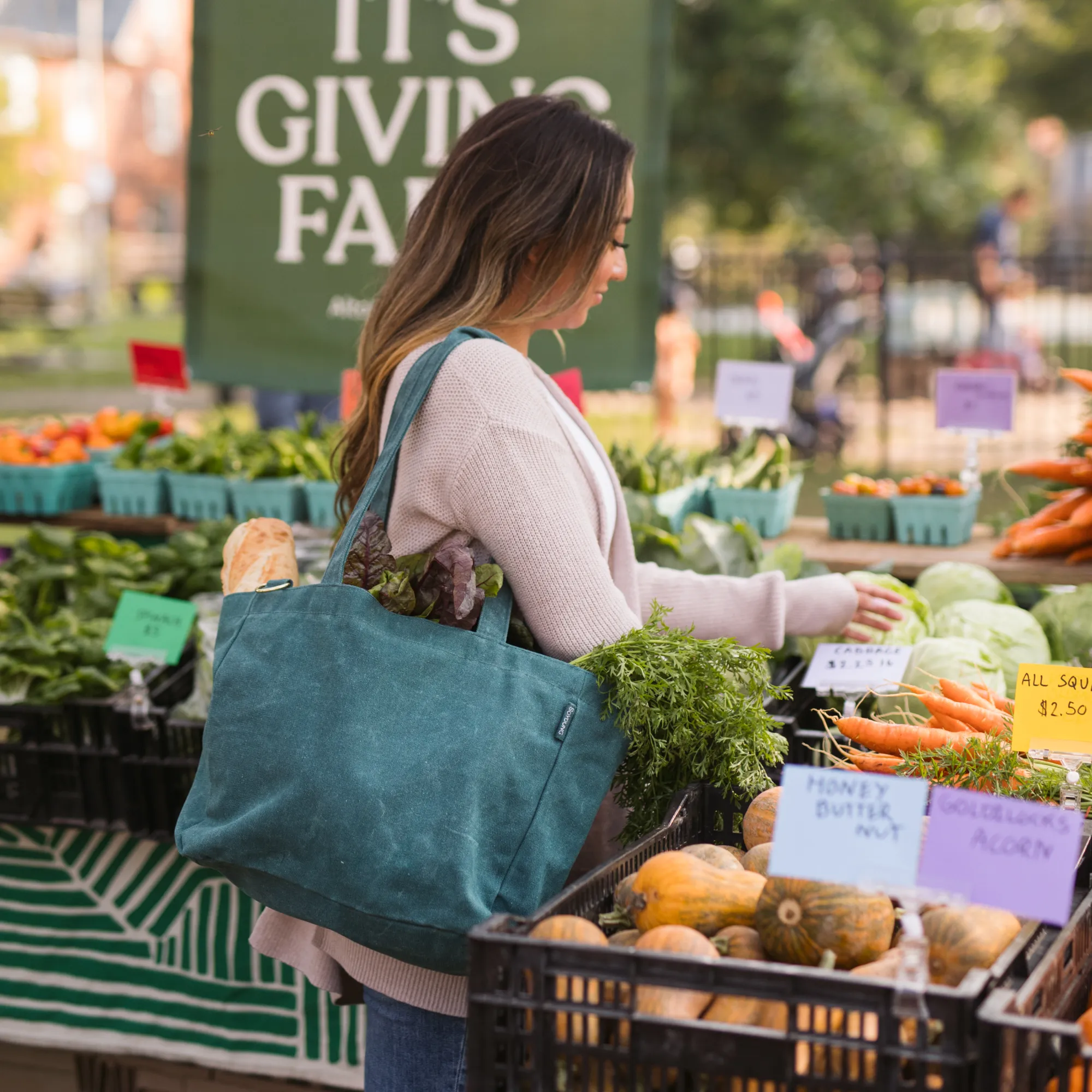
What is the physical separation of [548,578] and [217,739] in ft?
1.61

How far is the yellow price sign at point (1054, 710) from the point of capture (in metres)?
1.83

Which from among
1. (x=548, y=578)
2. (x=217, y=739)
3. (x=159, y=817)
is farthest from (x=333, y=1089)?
(x=548, y=578)

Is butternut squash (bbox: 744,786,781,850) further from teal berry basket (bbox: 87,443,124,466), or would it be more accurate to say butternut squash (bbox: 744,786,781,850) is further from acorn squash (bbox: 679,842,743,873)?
teal berry basket (bbox: 87,443,124,466)

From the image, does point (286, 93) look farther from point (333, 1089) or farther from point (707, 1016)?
point (707, 1016)

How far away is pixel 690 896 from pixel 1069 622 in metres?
1.76

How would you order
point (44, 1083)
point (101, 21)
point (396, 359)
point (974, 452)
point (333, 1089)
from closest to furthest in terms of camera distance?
point (396, 359), point (333, 1089), point (44, 1083), point (974, 452), point (101, 21)

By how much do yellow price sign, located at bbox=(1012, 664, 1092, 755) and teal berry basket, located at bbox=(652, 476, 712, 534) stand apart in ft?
4.40

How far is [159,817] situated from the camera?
9.47 feet

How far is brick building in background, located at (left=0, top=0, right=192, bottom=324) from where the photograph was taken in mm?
35000

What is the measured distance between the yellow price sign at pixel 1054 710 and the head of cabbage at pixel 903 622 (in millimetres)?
802

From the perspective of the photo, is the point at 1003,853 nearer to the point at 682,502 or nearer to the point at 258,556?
the point at 258,556

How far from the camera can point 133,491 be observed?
398 centimetres

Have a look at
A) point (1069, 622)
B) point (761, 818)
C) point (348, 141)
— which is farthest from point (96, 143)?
point (761, 818)

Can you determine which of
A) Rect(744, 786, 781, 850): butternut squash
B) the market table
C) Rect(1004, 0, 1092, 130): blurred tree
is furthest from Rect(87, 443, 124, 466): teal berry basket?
Rect(1004, 0, 1092, 130): blurred tree
